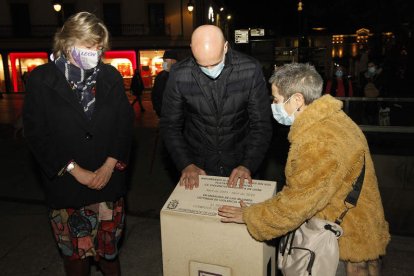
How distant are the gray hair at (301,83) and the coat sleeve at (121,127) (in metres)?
1.17

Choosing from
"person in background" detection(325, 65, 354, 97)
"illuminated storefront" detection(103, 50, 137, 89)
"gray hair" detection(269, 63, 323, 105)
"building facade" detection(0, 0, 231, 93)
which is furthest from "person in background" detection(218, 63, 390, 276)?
"illuminated storefront" detection(103, 50, 137, 89)

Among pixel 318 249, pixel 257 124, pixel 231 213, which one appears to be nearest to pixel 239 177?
pixel 231 213

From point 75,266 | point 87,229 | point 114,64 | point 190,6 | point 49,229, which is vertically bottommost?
point 49,229

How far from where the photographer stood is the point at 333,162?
1828mm

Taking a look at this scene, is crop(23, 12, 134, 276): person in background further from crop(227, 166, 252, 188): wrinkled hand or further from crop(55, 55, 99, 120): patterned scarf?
crop(227, 166, 252, 188): wrinkled hand

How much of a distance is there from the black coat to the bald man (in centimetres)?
39

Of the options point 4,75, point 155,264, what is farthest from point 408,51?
point 4,75

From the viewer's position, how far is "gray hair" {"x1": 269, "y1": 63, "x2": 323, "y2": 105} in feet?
6.80

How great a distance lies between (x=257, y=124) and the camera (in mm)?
2941

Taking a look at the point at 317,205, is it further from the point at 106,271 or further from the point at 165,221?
the point at 106,271

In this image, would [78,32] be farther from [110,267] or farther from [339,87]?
[339,87]

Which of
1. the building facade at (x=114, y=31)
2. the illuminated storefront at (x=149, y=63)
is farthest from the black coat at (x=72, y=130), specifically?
the illuminated storefront at (x=149, y=63)

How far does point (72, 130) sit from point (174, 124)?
2.64 feet

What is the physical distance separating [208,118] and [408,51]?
76.5ft
